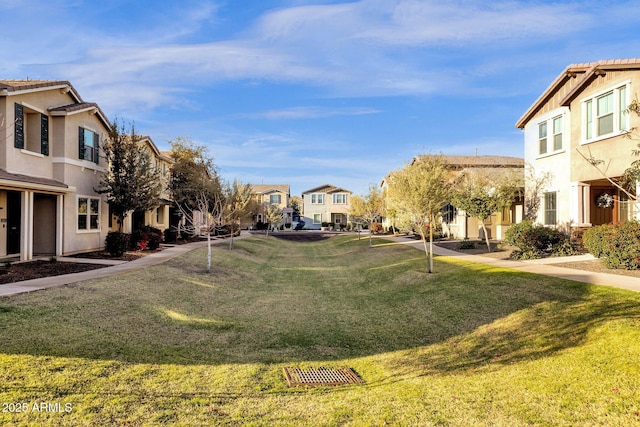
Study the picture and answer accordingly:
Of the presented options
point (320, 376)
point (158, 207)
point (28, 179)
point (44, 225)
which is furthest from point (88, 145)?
point (320, 376)

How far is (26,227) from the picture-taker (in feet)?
53.0

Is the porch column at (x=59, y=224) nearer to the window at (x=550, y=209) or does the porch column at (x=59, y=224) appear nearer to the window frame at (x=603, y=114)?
the window frame at (x=603, y=114)

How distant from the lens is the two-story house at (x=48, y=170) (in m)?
15.9

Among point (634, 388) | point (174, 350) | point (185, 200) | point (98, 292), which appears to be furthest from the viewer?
point (185, 200)

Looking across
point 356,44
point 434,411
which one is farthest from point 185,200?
point 434,411

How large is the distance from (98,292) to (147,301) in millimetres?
1262

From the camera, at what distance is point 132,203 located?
20.8 meters

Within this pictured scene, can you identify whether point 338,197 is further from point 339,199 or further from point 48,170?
point 48,170

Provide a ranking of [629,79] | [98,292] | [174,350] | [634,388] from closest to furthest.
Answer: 1. [634,388]
2. [174,350]
3. [98,292]
4. [629,79]

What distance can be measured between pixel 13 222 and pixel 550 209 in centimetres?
2483

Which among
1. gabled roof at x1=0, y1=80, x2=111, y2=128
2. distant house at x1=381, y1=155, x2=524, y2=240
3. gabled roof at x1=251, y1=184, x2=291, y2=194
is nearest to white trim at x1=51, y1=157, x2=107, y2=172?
gabled roof at x1=0, y1=80, x2=111, y2=128

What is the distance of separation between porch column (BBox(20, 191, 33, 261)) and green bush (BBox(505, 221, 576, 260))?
65.5 ft

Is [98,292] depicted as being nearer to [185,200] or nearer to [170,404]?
[170,404]

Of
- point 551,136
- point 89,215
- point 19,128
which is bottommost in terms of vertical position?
point 89,215
